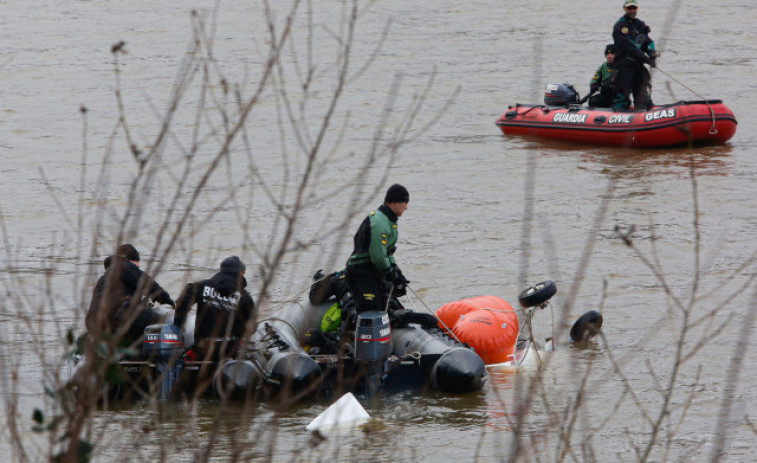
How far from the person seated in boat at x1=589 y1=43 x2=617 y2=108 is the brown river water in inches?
33.6

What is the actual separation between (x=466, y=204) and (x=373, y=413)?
817cm

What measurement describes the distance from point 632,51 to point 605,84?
1.45m

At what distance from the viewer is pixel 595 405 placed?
8.84 meters

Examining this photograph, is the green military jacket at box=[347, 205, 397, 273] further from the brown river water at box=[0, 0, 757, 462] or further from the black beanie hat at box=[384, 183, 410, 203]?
the brown river water at box=[0, 0, 757, 462]

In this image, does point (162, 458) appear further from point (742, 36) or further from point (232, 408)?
point (742, 36)

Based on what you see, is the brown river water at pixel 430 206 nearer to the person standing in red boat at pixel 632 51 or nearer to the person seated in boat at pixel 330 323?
the person seated in boat at pixel 330 323

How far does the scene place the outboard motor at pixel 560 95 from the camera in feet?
61.8

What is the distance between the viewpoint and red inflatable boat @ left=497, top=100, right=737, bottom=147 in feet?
57.3

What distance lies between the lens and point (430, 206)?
52.4 ft

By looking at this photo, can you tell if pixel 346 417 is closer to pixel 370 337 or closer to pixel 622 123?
pixel 370 337

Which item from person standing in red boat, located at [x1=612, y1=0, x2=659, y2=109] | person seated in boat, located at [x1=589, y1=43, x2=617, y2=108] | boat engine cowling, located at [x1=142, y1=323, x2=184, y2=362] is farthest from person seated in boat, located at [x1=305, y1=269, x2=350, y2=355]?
person seated in boat, located at [x1=589, y1=43, x2=617, y2=108]

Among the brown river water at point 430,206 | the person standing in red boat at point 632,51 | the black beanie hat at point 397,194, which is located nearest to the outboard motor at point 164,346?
the brown river water at point 430,206

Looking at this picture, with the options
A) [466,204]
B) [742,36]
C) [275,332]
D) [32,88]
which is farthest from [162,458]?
[742,36]

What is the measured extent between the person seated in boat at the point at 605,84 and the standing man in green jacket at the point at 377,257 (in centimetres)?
967
